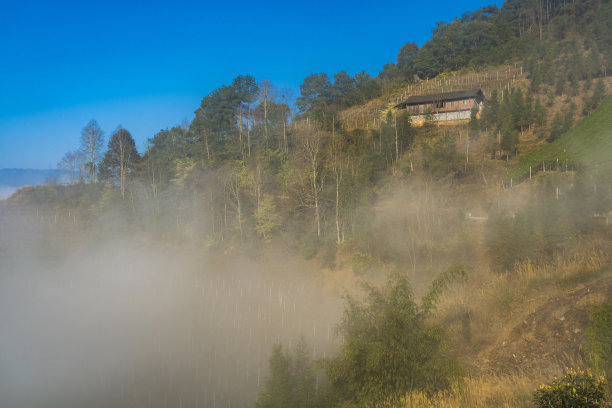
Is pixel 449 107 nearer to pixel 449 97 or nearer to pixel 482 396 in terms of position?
pixel 449 97

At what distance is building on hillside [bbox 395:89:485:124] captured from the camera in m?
41.2

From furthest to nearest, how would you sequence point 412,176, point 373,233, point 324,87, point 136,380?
point 324,87 < point 412,176 < point 373,233 < point 136,380

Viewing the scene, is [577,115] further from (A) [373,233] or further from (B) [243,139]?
(B) [243,139]

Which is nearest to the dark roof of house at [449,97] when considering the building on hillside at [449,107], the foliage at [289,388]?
the building on hillside at [449,107]

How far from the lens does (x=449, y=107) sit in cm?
4241

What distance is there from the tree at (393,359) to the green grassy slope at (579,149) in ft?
65.9

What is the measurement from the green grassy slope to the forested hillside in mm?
146

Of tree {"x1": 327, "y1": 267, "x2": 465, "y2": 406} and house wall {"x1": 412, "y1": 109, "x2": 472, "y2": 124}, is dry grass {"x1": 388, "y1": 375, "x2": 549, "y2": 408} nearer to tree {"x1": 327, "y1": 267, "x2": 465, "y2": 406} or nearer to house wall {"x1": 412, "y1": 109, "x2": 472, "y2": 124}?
tree {"x1": 327, "y1": 267, "x2": 465, "y2": 406}

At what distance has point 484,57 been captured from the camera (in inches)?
2680

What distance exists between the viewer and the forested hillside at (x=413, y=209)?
912 centimetres

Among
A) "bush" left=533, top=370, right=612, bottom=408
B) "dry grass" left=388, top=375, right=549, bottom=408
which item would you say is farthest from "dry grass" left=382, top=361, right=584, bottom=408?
"bush" left=533, top=370, right=612, bottom=408

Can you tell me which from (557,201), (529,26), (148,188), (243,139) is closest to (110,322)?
(148,188)

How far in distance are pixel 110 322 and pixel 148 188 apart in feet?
67.4

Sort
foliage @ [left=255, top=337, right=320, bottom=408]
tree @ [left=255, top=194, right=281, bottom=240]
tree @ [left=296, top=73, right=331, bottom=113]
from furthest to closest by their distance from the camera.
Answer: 1. tree @ [left=296, top=73, right=331, bottom=113]
2. tree @ [left=255, top=194, right=281, bottom=240]
3. foliage @ [left=255, top=337, right=320, bottom=408]
